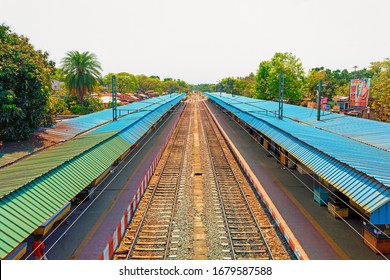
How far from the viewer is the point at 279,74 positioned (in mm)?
73375

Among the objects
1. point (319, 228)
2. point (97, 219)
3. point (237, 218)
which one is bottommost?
point (97, 219)

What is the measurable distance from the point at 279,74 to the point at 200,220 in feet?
205

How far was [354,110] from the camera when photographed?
55.2 m

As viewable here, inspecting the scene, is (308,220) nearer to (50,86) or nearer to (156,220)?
(156,220)

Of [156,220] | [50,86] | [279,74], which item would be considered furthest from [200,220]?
→ [279,74]

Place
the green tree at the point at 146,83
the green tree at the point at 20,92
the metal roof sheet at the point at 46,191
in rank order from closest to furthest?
the metal roof sheet at the point at 46,191 → the green tree at the point at 20,92 → the green tree at the point at 146,83

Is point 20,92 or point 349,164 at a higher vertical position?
point 20,92

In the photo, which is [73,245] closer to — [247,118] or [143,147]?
[143,147]

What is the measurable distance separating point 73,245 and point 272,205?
10.4m

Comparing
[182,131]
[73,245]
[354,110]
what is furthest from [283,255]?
[354,110]

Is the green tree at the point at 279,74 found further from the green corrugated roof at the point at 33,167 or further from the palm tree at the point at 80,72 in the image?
the green corrugated roof at the point at 33,167

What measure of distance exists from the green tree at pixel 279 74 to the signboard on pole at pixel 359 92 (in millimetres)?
20244

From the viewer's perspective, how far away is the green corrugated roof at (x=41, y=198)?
9705 mm

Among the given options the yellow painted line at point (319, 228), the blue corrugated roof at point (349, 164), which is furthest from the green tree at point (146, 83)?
the yellow painted line at point (319, 228)
